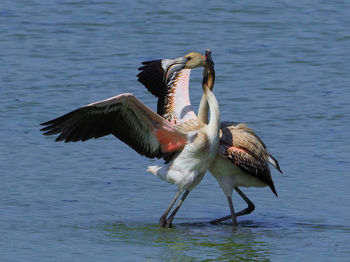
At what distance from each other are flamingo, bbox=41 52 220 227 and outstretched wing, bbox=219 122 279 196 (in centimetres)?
23

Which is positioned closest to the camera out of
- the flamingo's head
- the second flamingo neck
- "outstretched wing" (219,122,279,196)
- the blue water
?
the blue water

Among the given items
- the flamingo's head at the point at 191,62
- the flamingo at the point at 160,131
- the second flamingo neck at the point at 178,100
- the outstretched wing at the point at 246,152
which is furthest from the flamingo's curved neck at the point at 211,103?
the second flamingo neck at the point at 178,100

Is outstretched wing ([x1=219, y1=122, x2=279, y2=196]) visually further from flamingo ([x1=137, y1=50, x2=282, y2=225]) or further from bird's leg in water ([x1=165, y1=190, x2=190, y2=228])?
bird's leg in water ([x1=165, y1=190, x2=190, y2=228])

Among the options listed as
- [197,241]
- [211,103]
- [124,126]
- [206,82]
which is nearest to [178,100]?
[206,82]

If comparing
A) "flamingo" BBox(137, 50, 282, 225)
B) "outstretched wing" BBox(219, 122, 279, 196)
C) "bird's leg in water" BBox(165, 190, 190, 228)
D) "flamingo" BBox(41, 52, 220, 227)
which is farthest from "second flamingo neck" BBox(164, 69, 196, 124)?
"bird's leg in water" BBox(165, 190, 190, 228)

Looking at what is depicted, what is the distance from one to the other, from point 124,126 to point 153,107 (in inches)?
154

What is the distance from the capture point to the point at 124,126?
10078 mm

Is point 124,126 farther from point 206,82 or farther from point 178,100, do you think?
point 178,100

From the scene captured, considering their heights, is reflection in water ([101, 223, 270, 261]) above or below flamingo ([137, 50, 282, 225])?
below

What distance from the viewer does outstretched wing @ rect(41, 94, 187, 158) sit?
9.74 meters

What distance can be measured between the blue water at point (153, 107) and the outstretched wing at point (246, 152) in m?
0.62

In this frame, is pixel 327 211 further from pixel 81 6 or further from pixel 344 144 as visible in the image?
pixel 81 6

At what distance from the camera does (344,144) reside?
12711 millimetres

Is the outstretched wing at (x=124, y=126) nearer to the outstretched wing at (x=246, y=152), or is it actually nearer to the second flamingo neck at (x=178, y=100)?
the outstretched wing at (x=246, y=152)
